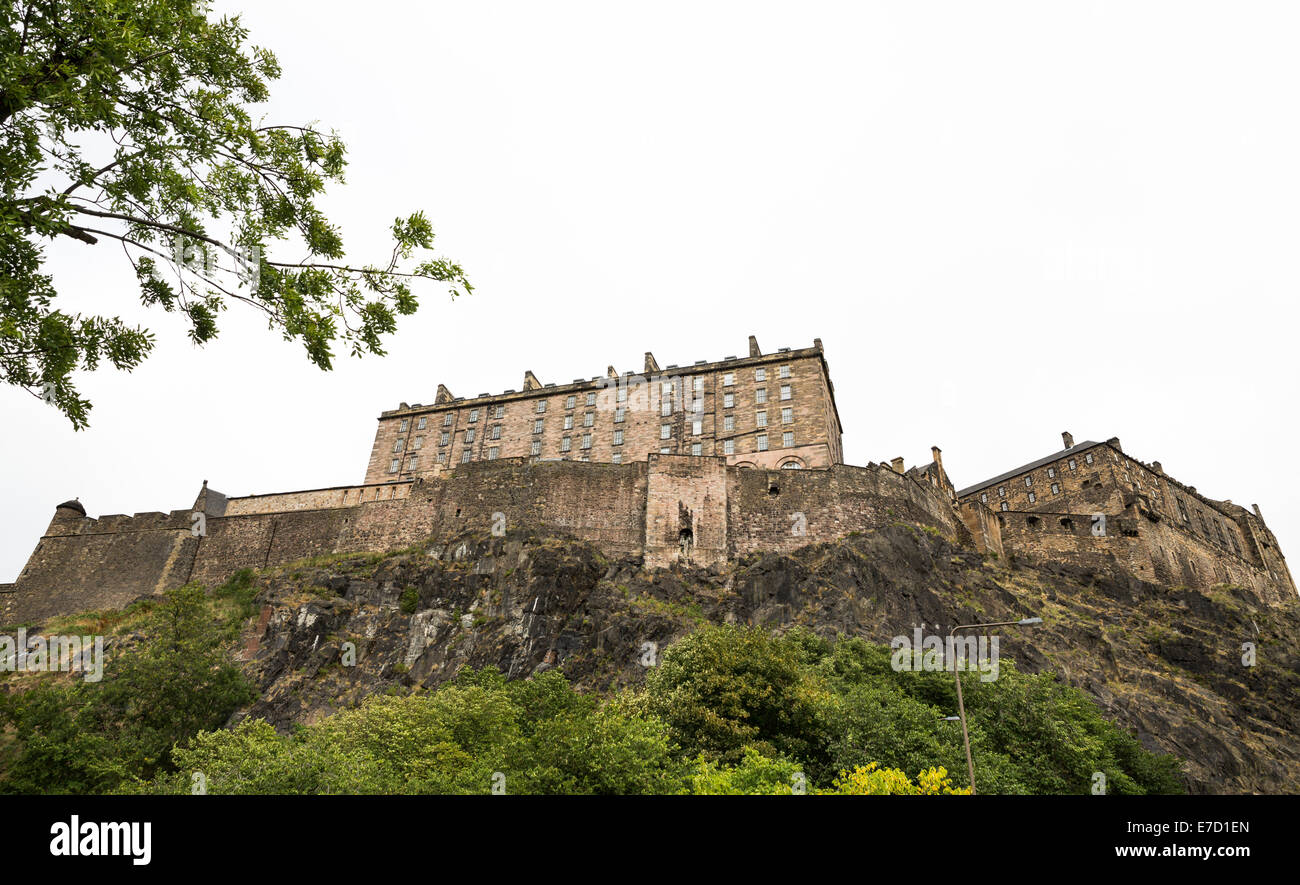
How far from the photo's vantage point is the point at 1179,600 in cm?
4559

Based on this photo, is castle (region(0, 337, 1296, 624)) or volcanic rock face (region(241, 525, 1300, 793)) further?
castle (region(0, 337, 1296, 624))

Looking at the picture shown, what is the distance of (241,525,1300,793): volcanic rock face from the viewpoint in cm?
3484

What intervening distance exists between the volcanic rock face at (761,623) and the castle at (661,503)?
245 centimetres

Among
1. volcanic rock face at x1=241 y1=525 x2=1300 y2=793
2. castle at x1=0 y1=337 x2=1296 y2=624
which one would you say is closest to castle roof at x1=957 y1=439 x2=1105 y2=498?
castle at x1=0 y1=337 x2=1296 y2=624

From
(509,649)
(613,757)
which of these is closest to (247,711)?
(509,649)

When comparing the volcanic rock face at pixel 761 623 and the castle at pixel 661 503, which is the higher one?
the castle at pixel 661 503

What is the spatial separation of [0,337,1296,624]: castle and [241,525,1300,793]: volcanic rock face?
8.04ft

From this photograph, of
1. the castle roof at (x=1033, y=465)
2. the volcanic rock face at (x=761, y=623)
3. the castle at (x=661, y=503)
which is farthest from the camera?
the castle roof at (x=1033, y=465)

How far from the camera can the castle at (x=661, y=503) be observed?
44.6 metres

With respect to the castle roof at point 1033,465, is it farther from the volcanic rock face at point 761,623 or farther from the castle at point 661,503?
the volcanic rock face at point 761,623

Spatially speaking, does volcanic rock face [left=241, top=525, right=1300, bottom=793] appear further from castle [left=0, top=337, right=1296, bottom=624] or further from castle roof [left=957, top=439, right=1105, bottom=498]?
castle roof [left=957, top=439, right=1105, bottom=498]

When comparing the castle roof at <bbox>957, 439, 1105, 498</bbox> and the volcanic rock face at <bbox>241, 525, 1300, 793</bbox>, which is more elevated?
the castle roof at <bbox>957, 439, 1105, 498</bbox>

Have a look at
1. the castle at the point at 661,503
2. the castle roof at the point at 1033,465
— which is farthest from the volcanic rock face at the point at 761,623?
the castle roof at the point at 1033,465
